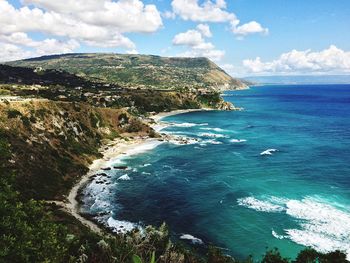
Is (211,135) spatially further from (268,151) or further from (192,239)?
(192,239)

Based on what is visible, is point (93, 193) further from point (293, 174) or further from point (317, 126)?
point (317, 126)

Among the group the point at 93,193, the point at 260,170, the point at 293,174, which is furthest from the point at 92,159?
the point at 293,174

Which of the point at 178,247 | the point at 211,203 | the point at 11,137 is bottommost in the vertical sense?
the point at 211,203

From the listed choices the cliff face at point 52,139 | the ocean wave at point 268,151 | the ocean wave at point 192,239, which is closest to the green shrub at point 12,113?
the cliff face at point 52,139

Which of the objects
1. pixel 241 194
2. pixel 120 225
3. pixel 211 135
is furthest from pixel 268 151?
pixel 120 225

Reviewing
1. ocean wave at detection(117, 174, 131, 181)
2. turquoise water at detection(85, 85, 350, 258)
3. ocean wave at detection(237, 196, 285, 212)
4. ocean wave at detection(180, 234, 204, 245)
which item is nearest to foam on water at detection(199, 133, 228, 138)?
turquoise water at detection(85, 85, 350, 258)

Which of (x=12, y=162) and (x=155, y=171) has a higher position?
(x=12, y=162)
